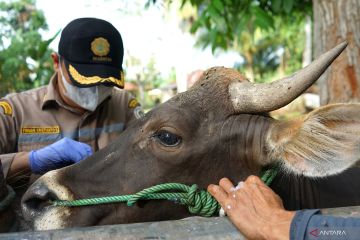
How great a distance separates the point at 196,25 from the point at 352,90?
1971 mm

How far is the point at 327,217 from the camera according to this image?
75.0 inches

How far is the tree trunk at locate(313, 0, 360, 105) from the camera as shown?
4621mm

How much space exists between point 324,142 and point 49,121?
2.38 meters

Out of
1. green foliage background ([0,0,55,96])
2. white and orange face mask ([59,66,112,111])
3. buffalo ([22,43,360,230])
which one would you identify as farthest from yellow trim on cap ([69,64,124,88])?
green foliage background ([0,0,55,96])

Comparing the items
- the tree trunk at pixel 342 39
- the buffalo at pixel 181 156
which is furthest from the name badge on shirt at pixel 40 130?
the tree trunk at pixel 342 39

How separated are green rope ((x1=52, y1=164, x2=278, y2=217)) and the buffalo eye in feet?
0.77

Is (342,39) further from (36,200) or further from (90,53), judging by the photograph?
(36,200)

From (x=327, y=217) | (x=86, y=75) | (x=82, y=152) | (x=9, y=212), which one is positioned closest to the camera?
(x=327, y=217)

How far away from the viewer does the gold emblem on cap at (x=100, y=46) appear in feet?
12.5

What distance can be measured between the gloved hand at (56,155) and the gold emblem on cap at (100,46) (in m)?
0.82

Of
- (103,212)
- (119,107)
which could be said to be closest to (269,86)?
(103,212)

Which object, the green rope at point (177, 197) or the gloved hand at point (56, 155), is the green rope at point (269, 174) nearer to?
the green rope at point (177, 197)

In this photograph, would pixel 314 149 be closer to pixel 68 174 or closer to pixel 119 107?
pixel 68 174

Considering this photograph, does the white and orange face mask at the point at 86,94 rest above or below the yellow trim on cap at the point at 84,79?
below
